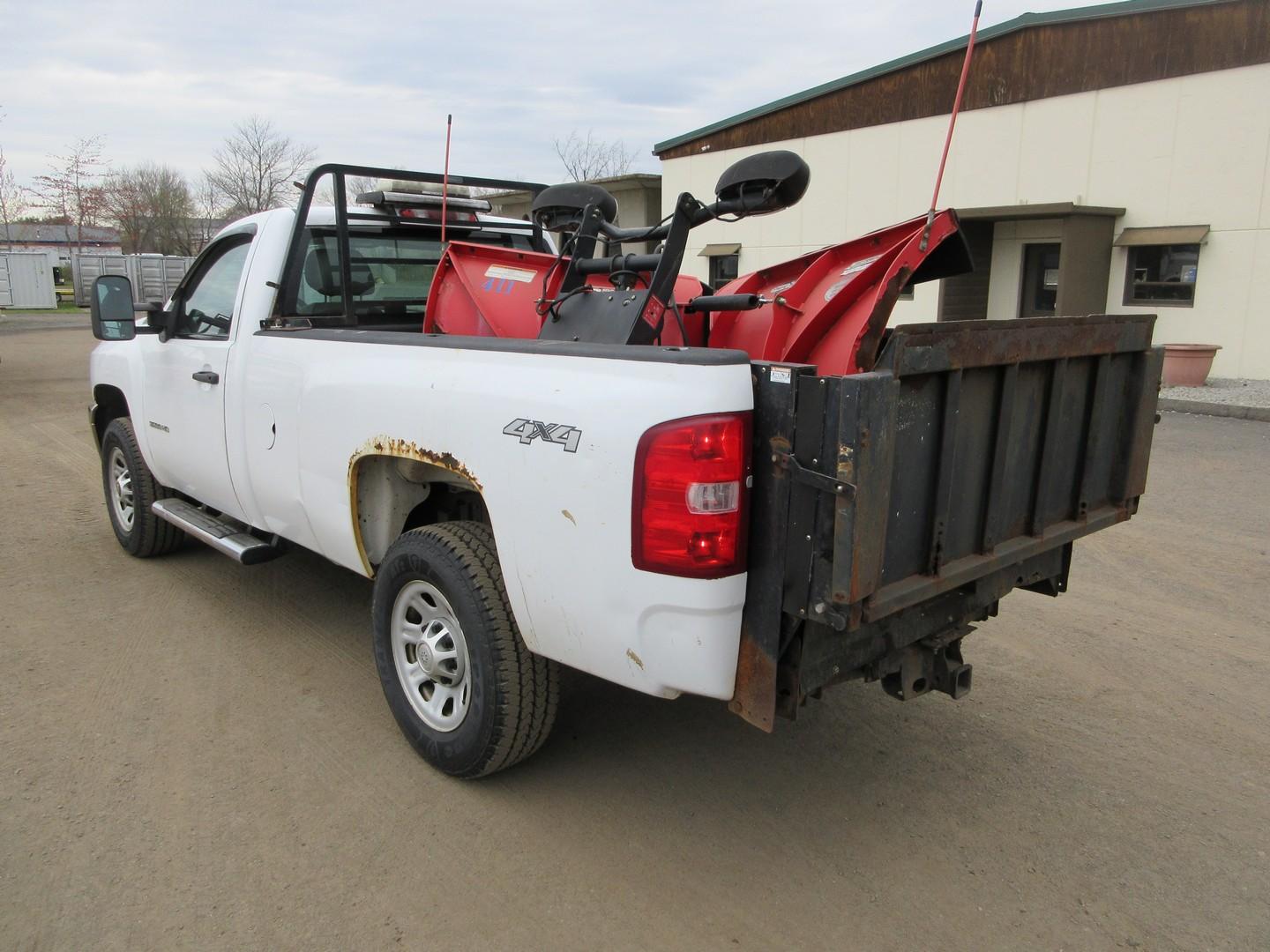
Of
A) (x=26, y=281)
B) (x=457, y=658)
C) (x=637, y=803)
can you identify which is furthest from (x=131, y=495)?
(x=26, y=281)

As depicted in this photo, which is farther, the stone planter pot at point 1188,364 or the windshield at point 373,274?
the stone planter pot at point 1188,364

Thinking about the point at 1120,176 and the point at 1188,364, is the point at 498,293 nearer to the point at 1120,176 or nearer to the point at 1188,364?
the point at 1188,364

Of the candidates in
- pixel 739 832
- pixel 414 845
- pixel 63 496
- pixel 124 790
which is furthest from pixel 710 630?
pixel 63 496

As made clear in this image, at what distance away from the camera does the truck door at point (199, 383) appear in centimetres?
456

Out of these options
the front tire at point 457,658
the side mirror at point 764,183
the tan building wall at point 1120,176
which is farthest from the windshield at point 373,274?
the tan building wall at point 1120,176

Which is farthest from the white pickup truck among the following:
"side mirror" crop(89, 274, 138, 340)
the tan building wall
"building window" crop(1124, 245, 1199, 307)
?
"building window" crop(1124, 245, 1199, 307)

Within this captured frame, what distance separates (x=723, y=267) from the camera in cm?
2342

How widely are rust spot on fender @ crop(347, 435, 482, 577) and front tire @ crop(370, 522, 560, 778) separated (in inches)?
8.1

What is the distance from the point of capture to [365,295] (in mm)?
4734

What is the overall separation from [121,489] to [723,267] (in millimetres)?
18928

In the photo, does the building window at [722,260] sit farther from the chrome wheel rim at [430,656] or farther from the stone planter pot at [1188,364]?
the chrome wheel rim at [430,656]

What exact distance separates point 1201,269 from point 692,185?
11703 millimetres

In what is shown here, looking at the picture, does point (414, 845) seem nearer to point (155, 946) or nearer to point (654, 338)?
point (155, 946)

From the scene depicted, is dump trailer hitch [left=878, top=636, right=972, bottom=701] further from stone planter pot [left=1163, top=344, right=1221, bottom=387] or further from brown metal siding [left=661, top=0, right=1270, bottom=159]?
brown metal siding [left=661, top=0, right=1270, bottom=159]
